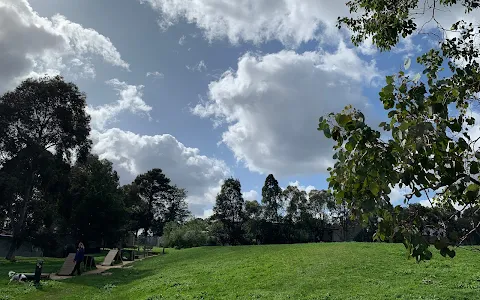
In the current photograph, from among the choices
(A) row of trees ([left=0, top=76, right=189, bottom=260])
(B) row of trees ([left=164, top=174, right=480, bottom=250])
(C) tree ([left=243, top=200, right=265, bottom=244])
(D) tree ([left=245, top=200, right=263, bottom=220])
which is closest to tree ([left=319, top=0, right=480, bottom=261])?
(A) row of trees ([left=0, top=76, right=189, bottom=260])

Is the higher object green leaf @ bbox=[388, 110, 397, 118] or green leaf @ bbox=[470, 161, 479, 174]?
green leaf @ bbox=[388, 110, 397, 118]

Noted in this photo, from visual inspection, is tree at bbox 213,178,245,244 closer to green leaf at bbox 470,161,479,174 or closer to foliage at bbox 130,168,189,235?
foliage at bbox 130,168,189,235

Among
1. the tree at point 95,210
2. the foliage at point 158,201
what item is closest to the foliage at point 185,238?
the tree at point 95,210

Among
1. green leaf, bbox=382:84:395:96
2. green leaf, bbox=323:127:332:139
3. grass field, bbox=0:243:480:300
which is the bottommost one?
grass field, bbox=0:243:480:300

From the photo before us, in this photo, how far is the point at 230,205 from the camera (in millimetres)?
83125

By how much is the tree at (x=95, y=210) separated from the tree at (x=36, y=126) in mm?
8102

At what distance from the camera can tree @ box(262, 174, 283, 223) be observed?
79.6m

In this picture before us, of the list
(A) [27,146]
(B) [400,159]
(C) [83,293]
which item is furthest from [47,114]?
(B) [400,159]

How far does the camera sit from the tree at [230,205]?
8219cm

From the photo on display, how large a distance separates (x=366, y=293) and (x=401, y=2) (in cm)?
973

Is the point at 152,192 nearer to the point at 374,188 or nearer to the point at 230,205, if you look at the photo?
the point at 230,205

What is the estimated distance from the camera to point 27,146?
3859 cm

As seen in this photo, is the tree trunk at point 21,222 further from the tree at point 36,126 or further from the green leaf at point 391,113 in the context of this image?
the green leaf at point 391,113

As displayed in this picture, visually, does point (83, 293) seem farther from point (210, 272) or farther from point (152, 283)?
point (210, 272)
